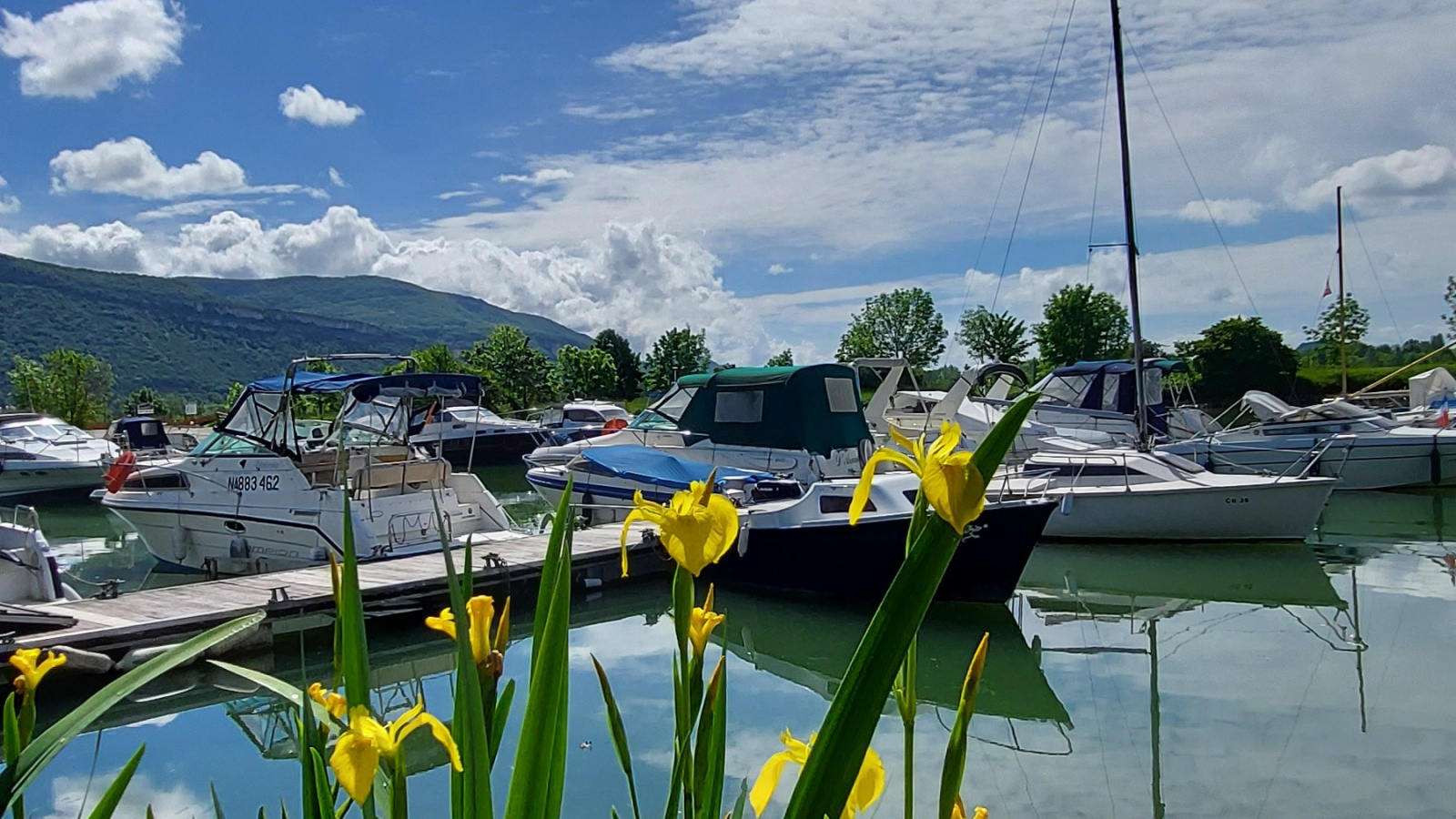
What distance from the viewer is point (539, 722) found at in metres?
1.11

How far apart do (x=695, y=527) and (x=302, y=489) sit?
48.9 feet

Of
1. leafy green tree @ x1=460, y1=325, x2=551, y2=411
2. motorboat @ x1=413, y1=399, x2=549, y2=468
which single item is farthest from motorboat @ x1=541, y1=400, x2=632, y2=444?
leafy green tree @ x1=460, y1=325, x2=551, y2=411

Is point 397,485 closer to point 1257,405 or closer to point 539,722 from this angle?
point 539,722

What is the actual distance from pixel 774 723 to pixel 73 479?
27.0 m

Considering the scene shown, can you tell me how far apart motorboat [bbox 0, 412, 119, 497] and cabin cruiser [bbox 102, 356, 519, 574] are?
45.9ft

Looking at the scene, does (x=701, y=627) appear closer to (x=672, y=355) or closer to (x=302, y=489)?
(x=302, y=489)

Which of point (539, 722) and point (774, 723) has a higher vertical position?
point (539, 722)

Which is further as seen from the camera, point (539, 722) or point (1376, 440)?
point (1376, 440)

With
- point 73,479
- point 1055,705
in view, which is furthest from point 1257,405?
point 73,479

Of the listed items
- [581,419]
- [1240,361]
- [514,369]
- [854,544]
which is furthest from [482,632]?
[514,369]

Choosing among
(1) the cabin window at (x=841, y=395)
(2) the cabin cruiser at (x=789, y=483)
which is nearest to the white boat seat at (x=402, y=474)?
(2) the cabin cruiser at (x=789, y=483)

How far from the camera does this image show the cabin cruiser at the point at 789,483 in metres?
12.5

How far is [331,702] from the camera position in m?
1.31

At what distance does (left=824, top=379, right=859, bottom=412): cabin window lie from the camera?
1869 centimetres
